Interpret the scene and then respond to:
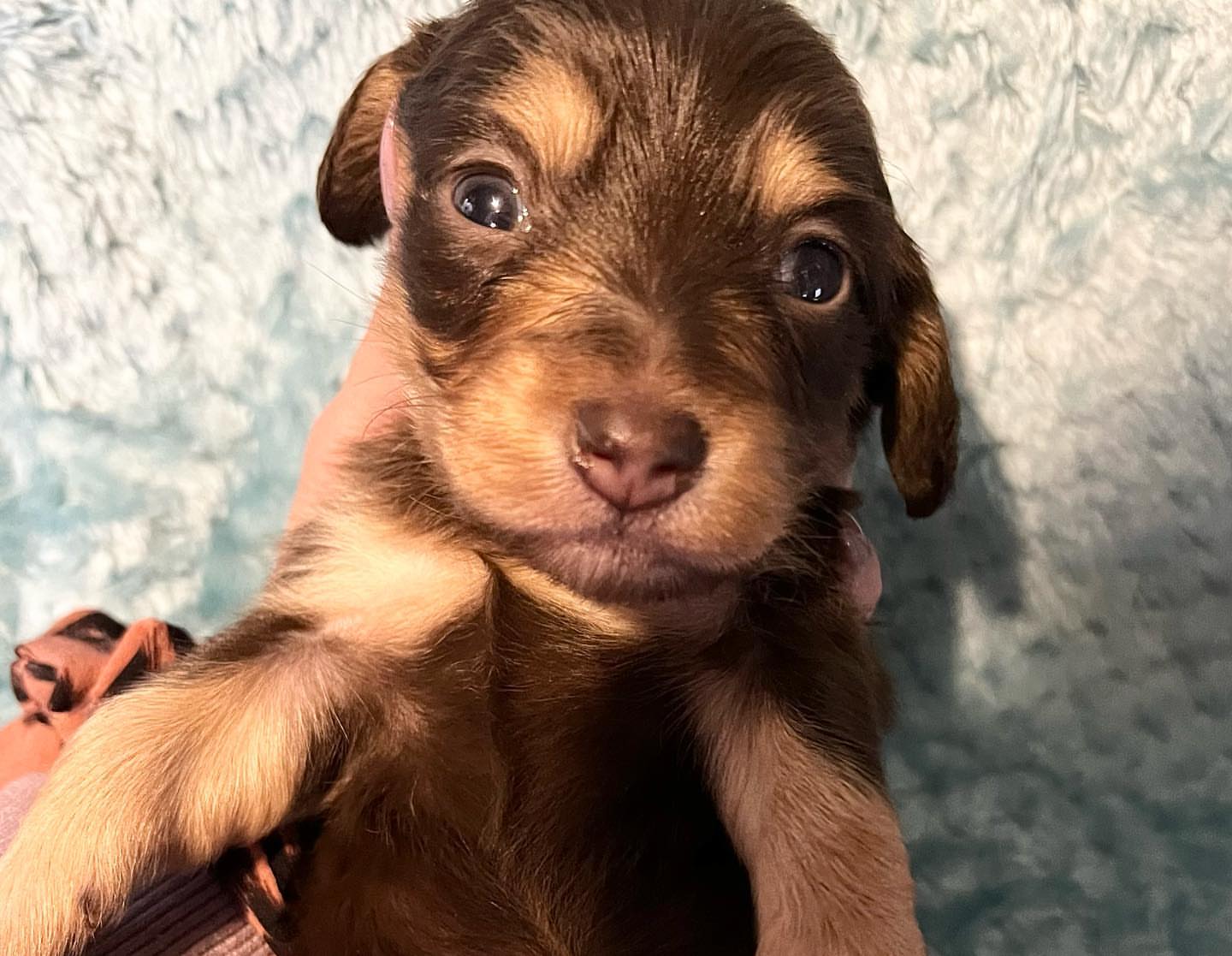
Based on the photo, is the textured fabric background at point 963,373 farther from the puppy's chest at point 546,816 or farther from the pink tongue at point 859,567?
the puppy's chest at point 546,816

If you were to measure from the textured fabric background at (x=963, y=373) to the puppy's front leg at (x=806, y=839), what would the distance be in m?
1.33

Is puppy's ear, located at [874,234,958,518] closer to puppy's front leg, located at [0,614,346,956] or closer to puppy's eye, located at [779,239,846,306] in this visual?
puppy's eye, located at [779,239,846,306]

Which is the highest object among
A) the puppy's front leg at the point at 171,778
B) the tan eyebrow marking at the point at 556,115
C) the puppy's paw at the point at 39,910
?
the tan eyebrow marking at the point at 556,115

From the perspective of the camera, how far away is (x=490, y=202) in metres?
1.60

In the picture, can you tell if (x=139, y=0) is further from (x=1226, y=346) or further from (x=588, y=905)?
(x=1226, y=346)

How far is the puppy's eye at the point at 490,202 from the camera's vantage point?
5.19 ft

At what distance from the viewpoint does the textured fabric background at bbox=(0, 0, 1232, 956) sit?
8.75 feet

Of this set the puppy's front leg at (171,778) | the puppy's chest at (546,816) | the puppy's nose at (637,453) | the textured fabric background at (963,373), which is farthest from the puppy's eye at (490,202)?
the textured fabric background at (963,373)

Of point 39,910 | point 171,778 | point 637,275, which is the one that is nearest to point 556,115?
point 637,275

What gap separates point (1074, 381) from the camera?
9.08 ft

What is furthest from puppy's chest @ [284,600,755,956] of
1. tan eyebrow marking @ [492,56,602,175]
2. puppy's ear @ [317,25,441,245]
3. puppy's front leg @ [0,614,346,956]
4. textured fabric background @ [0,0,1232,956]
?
textured fabric background @ [0,0,1232,956]

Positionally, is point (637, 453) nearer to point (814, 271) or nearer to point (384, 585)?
point (814, 271)

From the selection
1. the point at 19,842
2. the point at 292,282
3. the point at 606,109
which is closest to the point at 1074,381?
the point at 606,109

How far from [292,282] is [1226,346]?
2.45 meters
